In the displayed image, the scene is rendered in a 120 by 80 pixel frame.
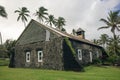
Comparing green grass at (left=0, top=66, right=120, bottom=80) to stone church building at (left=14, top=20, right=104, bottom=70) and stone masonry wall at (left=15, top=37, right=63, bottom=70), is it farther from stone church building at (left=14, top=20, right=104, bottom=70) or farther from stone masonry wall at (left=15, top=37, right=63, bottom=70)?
stone masonry wall at (left=15, top=37, right=63, bottom=70)

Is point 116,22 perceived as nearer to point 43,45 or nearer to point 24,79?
point 43,45

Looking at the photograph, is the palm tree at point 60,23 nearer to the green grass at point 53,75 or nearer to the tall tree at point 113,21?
the tall tree at point 113,21

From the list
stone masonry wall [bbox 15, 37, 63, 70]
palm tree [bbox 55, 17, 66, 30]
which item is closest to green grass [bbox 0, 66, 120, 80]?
stone masonry wall [bbox 15, 37, 63, 70]

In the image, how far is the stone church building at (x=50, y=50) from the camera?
25.4 m

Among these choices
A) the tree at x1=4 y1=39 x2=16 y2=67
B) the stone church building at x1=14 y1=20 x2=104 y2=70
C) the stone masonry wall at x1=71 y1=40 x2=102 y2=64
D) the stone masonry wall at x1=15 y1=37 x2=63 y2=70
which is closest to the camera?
the stone church building at x1=14 y1=20 x2=104 y2=70

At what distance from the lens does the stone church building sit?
2539 cm

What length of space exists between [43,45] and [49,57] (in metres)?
2.46

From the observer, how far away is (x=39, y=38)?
97.1ft

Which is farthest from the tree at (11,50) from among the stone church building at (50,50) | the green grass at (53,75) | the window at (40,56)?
the green grass at (53,75)

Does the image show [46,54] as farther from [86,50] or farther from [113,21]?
[113,21]

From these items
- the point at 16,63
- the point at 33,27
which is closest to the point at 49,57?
the point at 33,27

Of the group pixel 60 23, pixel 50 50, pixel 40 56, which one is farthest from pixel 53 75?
pixel 60 23

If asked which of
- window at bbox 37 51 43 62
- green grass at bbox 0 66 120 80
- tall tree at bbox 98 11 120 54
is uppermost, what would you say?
tall tree at bbox 98 11 120 54

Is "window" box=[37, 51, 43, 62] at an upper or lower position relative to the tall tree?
lower
